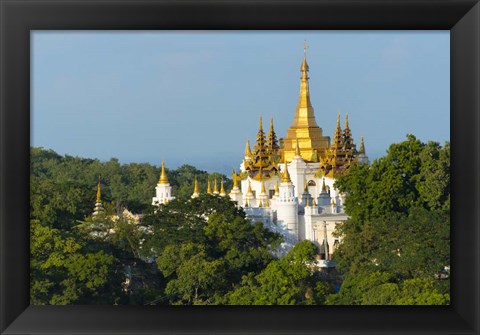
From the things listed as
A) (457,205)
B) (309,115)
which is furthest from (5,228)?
(309,115)

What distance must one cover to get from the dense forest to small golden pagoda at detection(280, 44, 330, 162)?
12.2ft

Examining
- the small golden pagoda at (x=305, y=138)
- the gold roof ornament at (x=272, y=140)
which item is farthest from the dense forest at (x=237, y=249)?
the gold roof ornament at (x=272, y=140)

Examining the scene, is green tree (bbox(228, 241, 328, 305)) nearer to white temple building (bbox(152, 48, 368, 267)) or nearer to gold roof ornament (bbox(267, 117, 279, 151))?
white temple building (bbox(152, 48, 368, 267))

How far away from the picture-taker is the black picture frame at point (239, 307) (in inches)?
82.1

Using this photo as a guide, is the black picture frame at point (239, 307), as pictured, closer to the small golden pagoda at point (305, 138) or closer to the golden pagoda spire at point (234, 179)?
the golden pagoda spire at point (234, 179)

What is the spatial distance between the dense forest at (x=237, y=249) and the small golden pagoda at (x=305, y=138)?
12.2 feet

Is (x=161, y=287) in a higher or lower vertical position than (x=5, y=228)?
lower

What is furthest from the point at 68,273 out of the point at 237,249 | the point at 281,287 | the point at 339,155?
the point at 339,155

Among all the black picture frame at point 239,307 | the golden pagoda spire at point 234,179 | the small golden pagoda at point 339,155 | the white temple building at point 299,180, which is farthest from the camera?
the small golden pagoda at point 339,155

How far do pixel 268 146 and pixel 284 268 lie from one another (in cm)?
780

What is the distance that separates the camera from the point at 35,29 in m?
2.10

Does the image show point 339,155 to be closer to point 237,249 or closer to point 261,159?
point 261,159

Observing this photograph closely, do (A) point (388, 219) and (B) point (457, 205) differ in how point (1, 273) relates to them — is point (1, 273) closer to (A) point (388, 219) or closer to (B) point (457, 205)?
(B) point (457, 205)

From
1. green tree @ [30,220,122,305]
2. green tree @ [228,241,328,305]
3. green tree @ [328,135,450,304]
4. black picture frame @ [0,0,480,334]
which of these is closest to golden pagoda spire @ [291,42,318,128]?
green tree @ [328,135,450,304]
